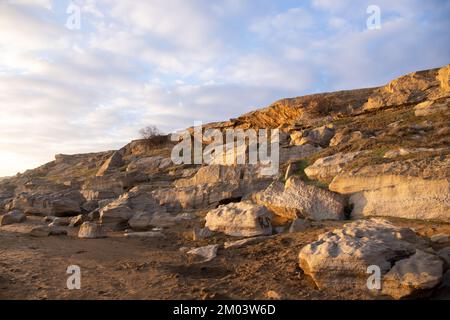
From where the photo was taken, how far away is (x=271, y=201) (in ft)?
28.9

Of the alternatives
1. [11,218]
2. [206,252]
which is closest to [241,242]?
[206,252]

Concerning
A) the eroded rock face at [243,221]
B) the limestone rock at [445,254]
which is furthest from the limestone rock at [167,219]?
the limestone rock at [445,254]

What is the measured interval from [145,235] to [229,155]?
707cm

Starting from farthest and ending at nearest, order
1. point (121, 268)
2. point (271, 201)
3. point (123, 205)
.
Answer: point (123, 205) < point (271, 201) < point (121, 268)

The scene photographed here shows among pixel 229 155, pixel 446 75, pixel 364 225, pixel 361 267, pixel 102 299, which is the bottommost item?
pixel 102 299

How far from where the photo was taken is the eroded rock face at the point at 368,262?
13.8 feet

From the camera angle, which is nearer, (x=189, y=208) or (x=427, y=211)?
(x=427, y=211)

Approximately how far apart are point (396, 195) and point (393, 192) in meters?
0.09

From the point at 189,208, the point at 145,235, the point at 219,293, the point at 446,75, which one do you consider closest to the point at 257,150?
the point at 189,208

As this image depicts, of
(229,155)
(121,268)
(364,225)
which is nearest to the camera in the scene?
(364,225)

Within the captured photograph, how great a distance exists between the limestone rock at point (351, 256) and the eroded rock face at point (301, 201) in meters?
2.85

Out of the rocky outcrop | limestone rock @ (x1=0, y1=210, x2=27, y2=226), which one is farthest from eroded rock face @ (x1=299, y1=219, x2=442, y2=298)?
the rocky outcrop

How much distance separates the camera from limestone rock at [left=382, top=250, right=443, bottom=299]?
4.09 meters

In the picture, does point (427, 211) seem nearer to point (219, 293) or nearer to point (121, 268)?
point (219, 293)
